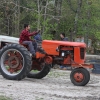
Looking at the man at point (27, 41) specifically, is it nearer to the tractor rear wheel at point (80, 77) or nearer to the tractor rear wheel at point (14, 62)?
the tractor rear wheel at point (14, 62)

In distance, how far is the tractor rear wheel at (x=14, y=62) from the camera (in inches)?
471

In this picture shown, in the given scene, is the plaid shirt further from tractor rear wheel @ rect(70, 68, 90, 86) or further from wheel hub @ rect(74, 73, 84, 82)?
wheel hub @ rect(74, 73, 84, 82)

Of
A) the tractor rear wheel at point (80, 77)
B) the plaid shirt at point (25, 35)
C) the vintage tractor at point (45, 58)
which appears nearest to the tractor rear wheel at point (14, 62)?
the vintage tractor at point (45, 58)

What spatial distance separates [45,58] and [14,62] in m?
1.15

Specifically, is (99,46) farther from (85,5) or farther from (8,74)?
(8,74)

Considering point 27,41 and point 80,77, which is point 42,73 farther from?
point 80,77

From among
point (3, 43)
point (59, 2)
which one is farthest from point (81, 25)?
point (3, 43)

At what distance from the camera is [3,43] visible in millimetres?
13414

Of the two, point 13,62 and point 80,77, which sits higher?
point 13,62

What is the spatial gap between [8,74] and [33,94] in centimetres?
348

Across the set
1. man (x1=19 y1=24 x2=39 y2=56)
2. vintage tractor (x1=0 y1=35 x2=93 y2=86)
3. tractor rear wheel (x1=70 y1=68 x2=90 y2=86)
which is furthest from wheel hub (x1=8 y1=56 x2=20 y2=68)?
tractor rear wheel (x1=70 y1=68 x2=90 y2=86)

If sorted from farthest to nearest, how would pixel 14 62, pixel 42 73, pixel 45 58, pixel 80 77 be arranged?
pixel 42 73, pixel 45 58, pixel 14 62, pixel 80 77

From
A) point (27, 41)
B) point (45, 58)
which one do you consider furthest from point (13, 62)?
point (45, 58)

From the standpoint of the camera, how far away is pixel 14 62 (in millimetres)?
12539
